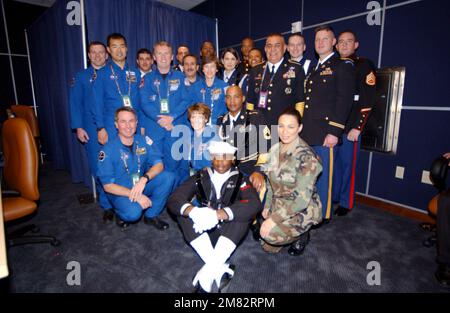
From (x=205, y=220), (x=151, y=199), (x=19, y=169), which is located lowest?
(x=151, y=199)

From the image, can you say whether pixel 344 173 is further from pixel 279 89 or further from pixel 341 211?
pixel 279 89

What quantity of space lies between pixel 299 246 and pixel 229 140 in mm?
1144

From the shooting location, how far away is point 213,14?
5.34 m

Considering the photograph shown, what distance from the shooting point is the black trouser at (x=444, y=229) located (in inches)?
74.4

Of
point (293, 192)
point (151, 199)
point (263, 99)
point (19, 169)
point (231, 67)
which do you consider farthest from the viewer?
point (231, 67)

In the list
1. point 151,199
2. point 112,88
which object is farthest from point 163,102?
point 151,199

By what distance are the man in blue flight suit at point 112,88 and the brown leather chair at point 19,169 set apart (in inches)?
36.5

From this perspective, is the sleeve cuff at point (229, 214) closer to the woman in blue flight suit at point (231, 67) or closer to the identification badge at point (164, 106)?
the identification badge at point (164, 106)

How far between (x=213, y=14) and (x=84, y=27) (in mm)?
2803

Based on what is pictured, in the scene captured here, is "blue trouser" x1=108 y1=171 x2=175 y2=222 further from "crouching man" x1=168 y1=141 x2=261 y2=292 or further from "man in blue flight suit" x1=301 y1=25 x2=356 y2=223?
"man in blue flight suit" x1=301 y1=25 x2=356 y2=223

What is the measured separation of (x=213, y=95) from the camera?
3.17m

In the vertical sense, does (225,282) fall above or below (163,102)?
below

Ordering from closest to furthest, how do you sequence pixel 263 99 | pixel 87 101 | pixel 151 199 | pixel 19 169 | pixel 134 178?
1. pixel 19 169
2. pixel 134 178
3. pixel 151 199
4. pixel 263 99
5. pixel 87 101
